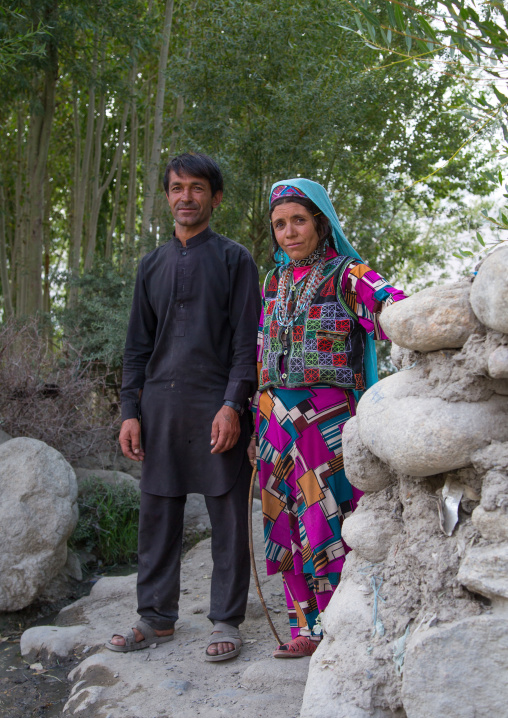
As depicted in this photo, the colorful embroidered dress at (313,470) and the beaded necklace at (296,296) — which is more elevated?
the beaded necklace at (296,296)

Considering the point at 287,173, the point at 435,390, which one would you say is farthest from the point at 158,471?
the point at 287,173

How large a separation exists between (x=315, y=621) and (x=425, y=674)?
1.20 m

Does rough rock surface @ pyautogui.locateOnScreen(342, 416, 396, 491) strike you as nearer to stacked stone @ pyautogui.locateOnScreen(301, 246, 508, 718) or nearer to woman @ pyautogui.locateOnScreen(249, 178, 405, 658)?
stacked stone @ pyautogui.locateOnScreen(301, 246, 508, 718)

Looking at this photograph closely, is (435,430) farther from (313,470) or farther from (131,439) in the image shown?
Result: (131,439)

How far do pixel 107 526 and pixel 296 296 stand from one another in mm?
2827

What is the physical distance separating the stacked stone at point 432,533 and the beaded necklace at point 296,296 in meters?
0.67

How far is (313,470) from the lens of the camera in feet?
8.93

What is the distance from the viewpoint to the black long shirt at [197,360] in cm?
311

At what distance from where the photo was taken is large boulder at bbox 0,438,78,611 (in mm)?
3816

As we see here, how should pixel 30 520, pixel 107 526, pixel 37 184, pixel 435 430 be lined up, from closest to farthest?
pixel 435 430, pixel 30 520, pixel 107 526, pixel 37 184

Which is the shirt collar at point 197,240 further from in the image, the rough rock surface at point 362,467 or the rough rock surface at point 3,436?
the rough rock surface at point 3,436

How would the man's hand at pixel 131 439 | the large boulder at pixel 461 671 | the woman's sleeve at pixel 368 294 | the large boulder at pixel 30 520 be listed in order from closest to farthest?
the large boulder at pixel 461 671
the woman's sleeve at pixel 368 294
the man's hand at pixel 131 439
the large boulder at pixel 30 520

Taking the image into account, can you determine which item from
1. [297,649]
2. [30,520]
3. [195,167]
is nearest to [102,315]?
[30,520]

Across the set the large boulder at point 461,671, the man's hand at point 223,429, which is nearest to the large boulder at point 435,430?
the large boulder at point 461,671
